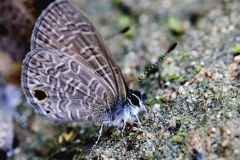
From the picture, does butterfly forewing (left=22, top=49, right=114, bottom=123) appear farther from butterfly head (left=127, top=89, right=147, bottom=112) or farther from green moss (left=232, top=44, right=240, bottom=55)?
green moss (left=232, top=44, right=240, bottom=55)

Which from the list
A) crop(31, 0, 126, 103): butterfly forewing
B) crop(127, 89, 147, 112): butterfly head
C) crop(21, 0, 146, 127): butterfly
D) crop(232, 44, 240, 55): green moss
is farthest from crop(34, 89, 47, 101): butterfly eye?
crop(232, 44, 240, 55): green moss

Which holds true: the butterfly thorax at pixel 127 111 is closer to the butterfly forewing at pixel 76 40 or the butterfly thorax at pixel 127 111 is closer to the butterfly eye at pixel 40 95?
the butterfly forewing at pixel 76 40

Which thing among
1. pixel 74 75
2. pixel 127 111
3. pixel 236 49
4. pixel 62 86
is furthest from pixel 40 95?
pixel 236 49

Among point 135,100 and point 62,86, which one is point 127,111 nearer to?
point 135,100

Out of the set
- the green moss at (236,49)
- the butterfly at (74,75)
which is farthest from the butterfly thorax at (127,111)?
the green moss at (236,49)

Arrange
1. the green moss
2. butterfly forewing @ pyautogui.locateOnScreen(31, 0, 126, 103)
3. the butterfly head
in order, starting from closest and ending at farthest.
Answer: butterfly forewing @ pyautogui.locateOnScreen(31, 0, 126, 103) → the butterfly head → the green moss

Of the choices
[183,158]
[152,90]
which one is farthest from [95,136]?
[183,158]

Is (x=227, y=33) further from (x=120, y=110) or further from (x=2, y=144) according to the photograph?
(x=2, y=144)
